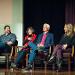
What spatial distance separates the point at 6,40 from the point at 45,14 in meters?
1.78

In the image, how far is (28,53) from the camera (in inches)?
384

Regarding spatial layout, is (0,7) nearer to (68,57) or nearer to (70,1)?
(70,1)

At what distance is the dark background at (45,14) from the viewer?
11352 mm

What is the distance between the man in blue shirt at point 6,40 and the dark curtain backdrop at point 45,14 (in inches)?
48.1

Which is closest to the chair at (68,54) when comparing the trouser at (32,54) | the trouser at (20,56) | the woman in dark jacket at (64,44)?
the woman in dark jacket at (64,44)

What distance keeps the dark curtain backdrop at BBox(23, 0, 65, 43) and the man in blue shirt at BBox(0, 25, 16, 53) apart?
1221 mm

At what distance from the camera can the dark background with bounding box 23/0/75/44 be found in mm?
11352

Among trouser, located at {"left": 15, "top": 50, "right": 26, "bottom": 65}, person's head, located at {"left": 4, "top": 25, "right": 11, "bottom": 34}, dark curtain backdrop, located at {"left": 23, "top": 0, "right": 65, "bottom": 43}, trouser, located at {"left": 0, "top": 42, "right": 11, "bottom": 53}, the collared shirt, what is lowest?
trouser, located at {"left": 15, "top": 50, "right": 26, "bottom": 65}

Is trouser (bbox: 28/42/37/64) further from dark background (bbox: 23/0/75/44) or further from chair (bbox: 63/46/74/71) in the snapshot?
dark background (bbox: 23/0/75/44)

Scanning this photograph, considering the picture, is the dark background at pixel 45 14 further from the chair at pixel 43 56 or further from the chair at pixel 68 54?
the chair at pixel 68 54

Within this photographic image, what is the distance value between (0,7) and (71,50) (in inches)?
110

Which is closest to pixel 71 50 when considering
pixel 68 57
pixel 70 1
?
pixel 68 57

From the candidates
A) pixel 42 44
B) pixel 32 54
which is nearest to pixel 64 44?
pixel 42 44

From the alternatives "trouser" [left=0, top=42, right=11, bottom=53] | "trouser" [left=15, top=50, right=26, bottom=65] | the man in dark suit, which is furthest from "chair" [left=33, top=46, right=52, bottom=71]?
"trouser" [left=0, top=42, right=11, bottom=53]
